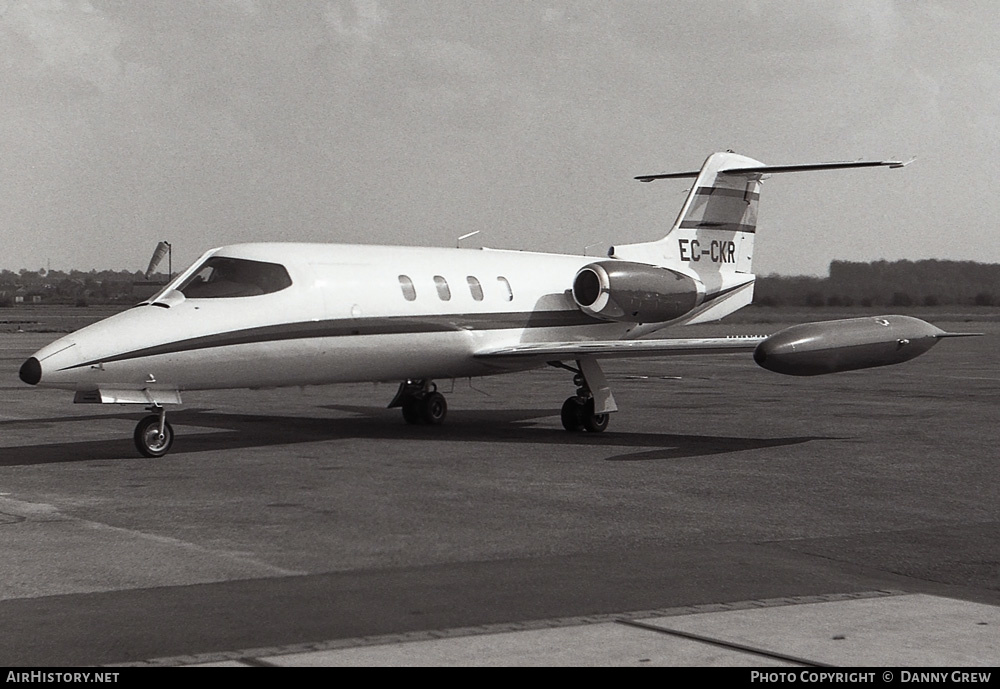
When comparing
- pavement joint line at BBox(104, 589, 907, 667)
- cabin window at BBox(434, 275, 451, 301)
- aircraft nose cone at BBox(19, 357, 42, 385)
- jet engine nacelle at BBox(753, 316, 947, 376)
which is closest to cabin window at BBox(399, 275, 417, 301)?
cabin window at BBox(434, 275, 451, 301)

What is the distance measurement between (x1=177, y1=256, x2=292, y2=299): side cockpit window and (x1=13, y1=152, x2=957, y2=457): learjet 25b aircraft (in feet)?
0.07

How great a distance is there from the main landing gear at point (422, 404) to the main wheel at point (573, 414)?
2142 millimetres

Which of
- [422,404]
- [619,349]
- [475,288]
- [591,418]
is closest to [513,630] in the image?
[619,349]

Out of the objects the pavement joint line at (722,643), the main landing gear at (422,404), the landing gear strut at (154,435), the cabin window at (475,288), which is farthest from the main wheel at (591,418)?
the pavement joint line at (722,643)

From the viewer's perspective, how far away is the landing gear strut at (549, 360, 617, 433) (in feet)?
60.1

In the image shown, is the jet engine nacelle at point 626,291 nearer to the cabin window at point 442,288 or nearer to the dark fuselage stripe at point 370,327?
the dark fuselage stripe at point 370,327

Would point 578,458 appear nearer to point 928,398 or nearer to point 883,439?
point 883,439

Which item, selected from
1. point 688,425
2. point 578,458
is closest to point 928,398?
point 688,425

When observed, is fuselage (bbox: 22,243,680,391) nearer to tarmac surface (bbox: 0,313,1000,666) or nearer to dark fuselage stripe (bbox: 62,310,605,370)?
dark fuselage stripe (bbox: 62,310,605,370)

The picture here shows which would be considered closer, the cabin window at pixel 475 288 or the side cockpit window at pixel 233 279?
the side cockpit window at pixel 233 279

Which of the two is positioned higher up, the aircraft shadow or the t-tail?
the t-tail

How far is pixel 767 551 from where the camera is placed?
29.9ft

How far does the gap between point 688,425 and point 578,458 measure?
4178 mm

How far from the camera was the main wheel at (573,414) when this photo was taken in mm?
18312
